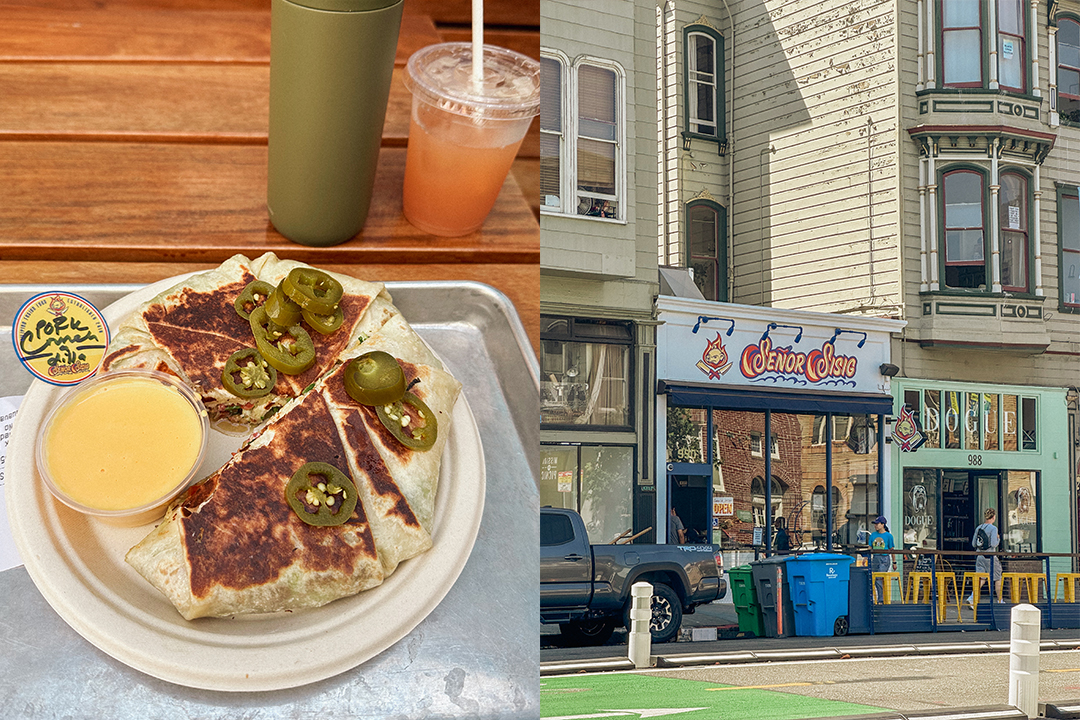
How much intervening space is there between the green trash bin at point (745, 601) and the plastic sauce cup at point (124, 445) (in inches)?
39.9

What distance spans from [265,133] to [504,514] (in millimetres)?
1239

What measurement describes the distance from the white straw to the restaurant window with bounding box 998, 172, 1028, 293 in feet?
2.86

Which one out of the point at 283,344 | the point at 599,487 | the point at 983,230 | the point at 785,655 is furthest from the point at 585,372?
the point at 283,344

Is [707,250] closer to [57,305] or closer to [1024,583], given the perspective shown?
[1024,583]

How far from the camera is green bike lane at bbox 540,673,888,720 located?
1.18m

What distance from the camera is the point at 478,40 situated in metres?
1.60

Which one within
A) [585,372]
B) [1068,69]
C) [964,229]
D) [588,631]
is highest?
[1068,69]

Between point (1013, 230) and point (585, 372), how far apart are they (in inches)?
25.4

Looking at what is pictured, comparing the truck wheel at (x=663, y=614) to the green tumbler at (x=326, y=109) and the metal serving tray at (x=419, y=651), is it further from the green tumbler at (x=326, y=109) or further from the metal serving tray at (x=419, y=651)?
the green tumbler at (x=326, y=109)

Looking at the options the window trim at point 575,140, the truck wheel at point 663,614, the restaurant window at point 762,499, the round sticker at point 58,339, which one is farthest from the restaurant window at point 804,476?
the round sticker at point 58,339

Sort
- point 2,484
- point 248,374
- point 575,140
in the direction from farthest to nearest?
1. point 248,374
2. point 2,484
3. point 575,140

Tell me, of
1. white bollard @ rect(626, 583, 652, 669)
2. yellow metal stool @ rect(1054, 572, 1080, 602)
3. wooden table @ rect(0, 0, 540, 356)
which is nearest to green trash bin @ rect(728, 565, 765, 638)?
white bollard @ rect(626, 583, 652, 669)

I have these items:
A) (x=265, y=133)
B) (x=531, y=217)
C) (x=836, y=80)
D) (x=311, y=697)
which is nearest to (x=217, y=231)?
(x=265, y=133)

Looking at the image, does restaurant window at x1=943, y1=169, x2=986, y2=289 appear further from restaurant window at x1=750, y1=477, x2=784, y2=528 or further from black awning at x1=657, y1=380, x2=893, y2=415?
restaurant window at x1=750, y1=477, x2=784, y2=528
